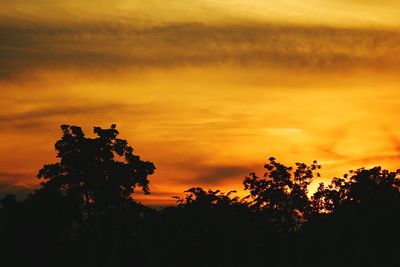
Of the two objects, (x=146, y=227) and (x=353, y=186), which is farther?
(x=353, y=186)

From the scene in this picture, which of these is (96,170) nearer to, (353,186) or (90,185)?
(90,185)

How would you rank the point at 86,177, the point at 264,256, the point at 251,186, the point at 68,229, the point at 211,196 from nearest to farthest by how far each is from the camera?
the point at 264,256 < the point at 211,196 < the point at 68,229 < the point at 86,177 < the point at 251,186

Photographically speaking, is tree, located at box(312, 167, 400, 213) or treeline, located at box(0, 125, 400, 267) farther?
tree, located at box(312, 167, 400, 213)

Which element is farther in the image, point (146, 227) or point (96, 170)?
point (96, 170)

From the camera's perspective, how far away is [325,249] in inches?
1853

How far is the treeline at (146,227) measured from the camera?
Result: 46531 mm

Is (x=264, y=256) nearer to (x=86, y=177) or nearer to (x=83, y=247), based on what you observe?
(x=83, y=247)

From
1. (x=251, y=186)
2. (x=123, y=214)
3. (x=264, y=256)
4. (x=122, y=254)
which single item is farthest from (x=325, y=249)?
(x=251, y=186)

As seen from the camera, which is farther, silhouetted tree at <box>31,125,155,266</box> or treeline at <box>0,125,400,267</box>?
silhouetted tree at <box>31,125,155,266</box>

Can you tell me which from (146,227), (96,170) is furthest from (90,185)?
(146,227)

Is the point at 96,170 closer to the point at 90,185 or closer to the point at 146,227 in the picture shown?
the point at 90,185

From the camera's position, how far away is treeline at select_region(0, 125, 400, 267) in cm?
4653

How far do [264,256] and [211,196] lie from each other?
6324 millimetres

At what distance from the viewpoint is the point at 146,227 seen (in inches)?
1998
